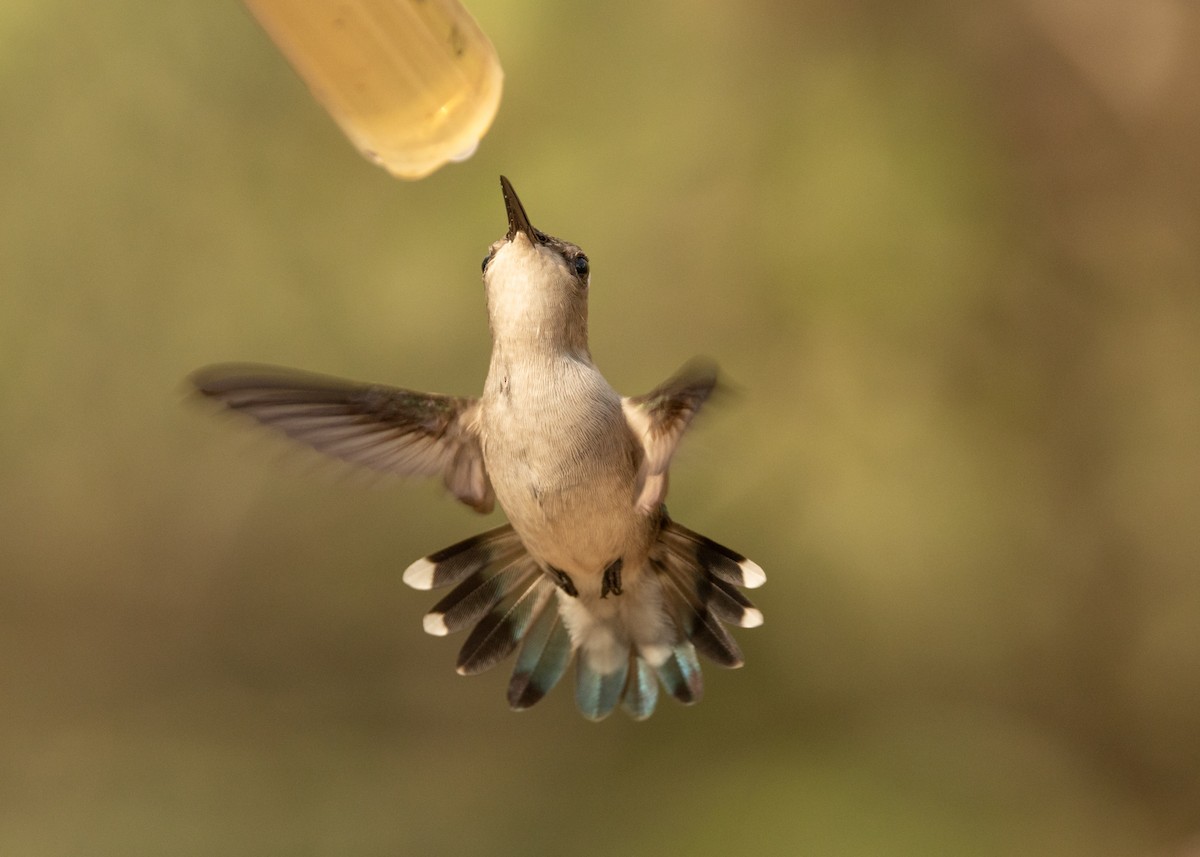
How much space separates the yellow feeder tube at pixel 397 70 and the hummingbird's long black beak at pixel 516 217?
0.25 feet

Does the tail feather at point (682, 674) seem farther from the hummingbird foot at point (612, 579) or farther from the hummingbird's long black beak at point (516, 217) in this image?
the hummingbird's long black beak at point (516, 217)

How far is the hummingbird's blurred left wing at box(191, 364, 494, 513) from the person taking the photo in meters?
1.22

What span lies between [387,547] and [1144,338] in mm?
1824

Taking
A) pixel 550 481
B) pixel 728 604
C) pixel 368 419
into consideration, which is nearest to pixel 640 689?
pixel 728 604

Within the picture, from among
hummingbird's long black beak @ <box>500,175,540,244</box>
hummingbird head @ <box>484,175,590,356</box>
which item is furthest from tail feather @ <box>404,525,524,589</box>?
hummingbird's long black beak @ <box>500,175,540,244</box>

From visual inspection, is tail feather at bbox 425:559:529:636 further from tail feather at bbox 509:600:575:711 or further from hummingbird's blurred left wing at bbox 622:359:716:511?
hummingbird's blurred left wing at bbox 622:359:716:511

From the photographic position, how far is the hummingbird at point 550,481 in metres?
1.29

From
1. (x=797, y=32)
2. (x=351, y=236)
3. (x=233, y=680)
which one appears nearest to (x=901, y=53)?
(x=797, y=32)

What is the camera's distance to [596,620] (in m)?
1.71

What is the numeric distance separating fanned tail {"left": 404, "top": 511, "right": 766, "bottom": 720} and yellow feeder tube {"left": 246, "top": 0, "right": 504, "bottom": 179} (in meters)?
0.69

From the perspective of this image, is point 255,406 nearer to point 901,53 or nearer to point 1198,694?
point 901,53

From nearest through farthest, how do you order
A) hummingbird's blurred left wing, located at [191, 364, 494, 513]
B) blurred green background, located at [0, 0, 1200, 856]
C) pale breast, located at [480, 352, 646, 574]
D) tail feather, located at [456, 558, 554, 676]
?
hummingbird's blurred left wing, located at [191, 364, 494, 513] < pale breast, located at [480, 352, 646, 574] < tail feather, located at [456, 558, 554, 676] < blurred green background, located at [0, 0, 1200, 856]

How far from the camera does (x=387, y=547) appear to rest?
2.98 metres

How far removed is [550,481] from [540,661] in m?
0.41
